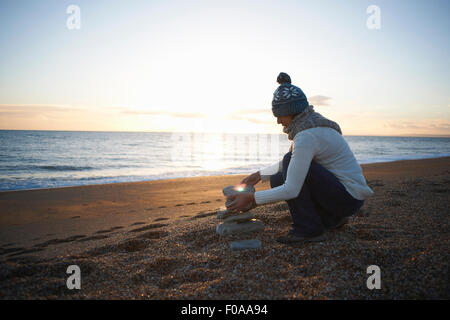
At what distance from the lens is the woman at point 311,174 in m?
2.43

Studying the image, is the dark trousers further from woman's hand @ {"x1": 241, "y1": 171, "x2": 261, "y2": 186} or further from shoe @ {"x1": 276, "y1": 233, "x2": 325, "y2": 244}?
woman's hand @ {"x1": 241, "y1": 171, "x2": 261, "y2": 186}

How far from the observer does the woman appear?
7.97 ft

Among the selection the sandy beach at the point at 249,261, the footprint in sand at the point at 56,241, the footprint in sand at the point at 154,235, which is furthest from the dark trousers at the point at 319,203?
the footprint in sand at the point at 56,241

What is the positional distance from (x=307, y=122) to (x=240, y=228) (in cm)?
161

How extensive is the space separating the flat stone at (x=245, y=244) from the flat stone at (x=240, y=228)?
0.39 meters

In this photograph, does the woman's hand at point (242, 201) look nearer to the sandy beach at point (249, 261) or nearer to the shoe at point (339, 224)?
the sandy beach at point (249, 261)

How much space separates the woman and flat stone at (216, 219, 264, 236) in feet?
1.89

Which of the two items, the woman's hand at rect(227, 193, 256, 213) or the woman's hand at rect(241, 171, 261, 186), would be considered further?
the woman's hand at rect(241, 171, 261, 186)

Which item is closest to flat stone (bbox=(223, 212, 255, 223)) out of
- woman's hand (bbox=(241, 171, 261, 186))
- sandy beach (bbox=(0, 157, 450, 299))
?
sandy beach (bbox=(0, 157, 450, 299))

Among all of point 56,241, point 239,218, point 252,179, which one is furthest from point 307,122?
point 56,241

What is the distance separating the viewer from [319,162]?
8.70 ft

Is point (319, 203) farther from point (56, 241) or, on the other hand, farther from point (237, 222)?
point (56, 241)

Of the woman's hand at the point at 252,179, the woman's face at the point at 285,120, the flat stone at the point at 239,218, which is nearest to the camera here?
the woman's face at the point at 285,120
